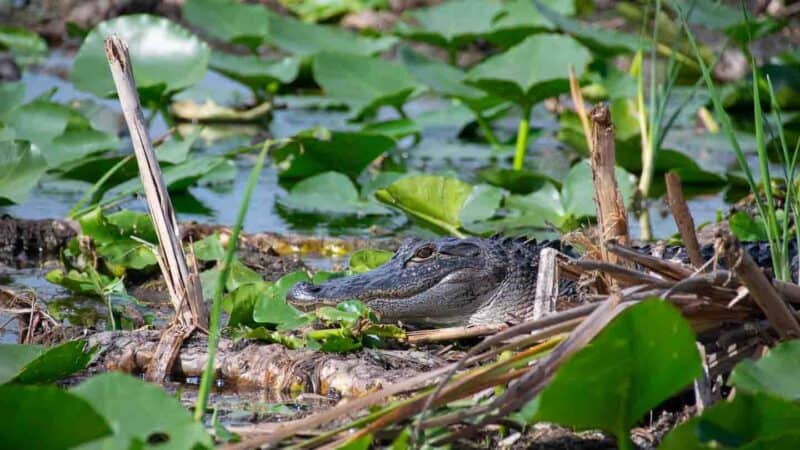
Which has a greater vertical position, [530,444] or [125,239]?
[530,444]

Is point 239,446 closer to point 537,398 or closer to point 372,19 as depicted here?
point 537,398

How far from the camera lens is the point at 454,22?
8.34 metres

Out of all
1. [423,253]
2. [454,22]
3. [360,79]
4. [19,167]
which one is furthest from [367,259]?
[454,22]

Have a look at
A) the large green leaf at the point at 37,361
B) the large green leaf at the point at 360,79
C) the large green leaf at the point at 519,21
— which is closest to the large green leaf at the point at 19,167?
the large green leaf at the point at 37,361

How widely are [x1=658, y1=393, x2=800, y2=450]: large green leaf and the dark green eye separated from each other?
1931 mm

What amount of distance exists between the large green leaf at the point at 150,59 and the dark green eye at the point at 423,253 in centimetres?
236

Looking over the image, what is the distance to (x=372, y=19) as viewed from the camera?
457 inches

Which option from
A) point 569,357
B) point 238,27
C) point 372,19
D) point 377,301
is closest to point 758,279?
point 569,357

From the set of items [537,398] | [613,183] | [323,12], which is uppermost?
[613,183]

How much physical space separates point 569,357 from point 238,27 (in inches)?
250

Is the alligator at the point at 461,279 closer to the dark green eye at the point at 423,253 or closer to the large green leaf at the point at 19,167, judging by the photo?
the dark green eye at the point at 423,253

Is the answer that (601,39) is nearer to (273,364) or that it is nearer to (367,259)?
(367,259)

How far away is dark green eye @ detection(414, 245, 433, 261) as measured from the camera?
4.28 meters

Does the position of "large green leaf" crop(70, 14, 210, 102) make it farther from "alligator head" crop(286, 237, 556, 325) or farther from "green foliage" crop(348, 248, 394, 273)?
"alligator head" crop(286, 237, 556, 325)
